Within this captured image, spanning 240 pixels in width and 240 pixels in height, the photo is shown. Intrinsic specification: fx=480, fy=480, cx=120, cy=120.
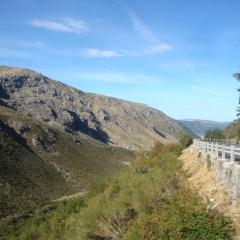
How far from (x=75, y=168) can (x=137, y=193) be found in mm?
122709

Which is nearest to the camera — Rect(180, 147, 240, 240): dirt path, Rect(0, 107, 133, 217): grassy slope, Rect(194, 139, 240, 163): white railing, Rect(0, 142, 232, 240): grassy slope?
Rect(0, 142, 232, 240): grassy slope

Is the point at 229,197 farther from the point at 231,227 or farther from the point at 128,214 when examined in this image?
the point at 128,214

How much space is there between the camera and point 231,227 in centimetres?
1449

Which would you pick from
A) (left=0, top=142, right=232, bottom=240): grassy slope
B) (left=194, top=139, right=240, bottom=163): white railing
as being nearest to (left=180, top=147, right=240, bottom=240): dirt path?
(left=0, top=142, right=232, bottom=240): grassy slope

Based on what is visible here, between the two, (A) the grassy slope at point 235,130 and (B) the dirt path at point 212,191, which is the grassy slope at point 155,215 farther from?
(A) the grassy slope at point 235,130

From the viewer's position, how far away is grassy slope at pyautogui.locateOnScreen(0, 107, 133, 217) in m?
112

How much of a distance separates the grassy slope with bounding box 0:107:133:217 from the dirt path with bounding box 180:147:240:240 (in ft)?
247

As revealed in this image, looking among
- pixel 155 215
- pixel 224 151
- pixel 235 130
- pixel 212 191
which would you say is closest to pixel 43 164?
pixel 235 130

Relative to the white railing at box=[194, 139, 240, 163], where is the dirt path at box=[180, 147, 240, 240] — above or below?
below

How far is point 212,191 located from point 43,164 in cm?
12561

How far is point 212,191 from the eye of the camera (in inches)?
752

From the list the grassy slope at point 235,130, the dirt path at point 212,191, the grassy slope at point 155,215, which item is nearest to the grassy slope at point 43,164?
the grassy slope at point 235,130

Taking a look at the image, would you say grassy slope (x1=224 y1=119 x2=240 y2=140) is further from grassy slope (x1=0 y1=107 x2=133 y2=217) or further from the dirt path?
grassy slope (x1=0 y1=107 x2=133 y2=217)

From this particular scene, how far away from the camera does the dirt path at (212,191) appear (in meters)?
15.5
